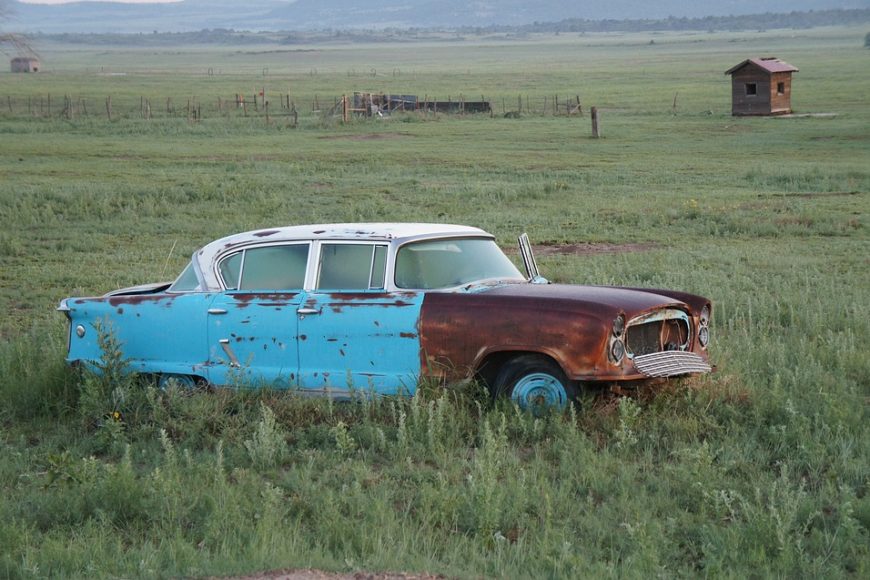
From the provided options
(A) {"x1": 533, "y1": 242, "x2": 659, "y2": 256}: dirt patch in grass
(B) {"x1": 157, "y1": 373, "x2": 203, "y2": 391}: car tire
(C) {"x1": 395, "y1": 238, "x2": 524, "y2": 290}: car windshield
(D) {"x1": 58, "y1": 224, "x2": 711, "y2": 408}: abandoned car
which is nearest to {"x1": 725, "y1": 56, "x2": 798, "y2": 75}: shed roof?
(A) {"x1": 533, "y1": 242, "x2": 659, "y2": 256}: dirt patch in grass

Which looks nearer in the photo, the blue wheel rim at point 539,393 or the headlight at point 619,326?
the headlight at point 619,326

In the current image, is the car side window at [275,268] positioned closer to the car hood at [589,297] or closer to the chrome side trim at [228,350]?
the chrome side trim at [228,350]

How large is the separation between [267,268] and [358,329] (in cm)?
95

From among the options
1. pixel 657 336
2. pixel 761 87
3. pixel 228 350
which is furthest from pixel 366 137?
pixel 657 336

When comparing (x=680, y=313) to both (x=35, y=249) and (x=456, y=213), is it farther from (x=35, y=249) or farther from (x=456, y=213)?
(x=456, y=213)

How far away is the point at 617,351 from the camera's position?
6.82 m

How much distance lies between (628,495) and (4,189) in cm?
2002

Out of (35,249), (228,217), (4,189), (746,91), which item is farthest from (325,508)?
(746,91)

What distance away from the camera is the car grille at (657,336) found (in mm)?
7191

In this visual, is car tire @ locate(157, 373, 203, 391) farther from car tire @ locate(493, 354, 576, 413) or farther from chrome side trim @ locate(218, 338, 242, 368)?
car tire @ locate(493, 354, 576, 413)

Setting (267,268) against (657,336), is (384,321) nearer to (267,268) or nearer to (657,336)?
(267,268)

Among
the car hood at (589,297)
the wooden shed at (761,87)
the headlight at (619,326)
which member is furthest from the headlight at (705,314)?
the wooden shed at (761,87)

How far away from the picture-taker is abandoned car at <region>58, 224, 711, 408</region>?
22.7 ft

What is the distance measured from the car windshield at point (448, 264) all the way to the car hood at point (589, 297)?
247 millimetres
